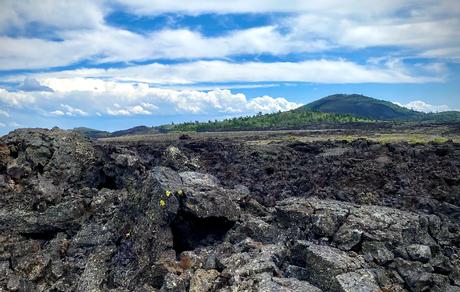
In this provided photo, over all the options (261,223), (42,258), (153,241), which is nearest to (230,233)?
(261,223)

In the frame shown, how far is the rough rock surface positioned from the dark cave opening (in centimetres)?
5

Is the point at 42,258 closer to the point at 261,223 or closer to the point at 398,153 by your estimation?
the point at 261,223

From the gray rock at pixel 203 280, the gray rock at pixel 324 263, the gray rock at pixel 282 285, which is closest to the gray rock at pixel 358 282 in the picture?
the gray rock at pixel 324 263

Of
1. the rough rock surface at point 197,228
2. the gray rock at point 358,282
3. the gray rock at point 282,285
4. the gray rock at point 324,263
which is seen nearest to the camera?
the gray rock at point 282,285

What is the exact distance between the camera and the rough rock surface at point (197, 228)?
17250mm

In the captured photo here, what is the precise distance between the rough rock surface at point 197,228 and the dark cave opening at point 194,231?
53 mm

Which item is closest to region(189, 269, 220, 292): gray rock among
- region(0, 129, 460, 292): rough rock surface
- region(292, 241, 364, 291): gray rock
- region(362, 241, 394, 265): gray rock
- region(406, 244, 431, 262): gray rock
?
region(0, 129, 460, 292): rough rock surface

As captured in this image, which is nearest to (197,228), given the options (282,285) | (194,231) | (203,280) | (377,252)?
(194,231)

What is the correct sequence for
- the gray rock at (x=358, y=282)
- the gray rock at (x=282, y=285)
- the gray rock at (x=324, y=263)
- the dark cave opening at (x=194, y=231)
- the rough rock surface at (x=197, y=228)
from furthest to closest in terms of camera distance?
the dark cave opening at (x=194, y=231) → the rough rock surface at (x=197, y=228) → the gray rock at (x=324, y=263) → the gray rock at (x=358, y=282) → the gray rock at (x=282, y=285)

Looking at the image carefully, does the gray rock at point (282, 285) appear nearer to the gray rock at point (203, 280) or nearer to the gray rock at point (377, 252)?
the gray rock at point (203, 280)

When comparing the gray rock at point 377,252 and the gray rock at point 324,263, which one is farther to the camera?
the gray rock at point 377,252

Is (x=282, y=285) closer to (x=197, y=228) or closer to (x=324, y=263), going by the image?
(x=324, y=263)

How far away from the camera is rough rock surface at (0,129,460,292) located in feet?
56.6

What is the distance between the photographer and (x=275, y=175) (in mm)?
39094
